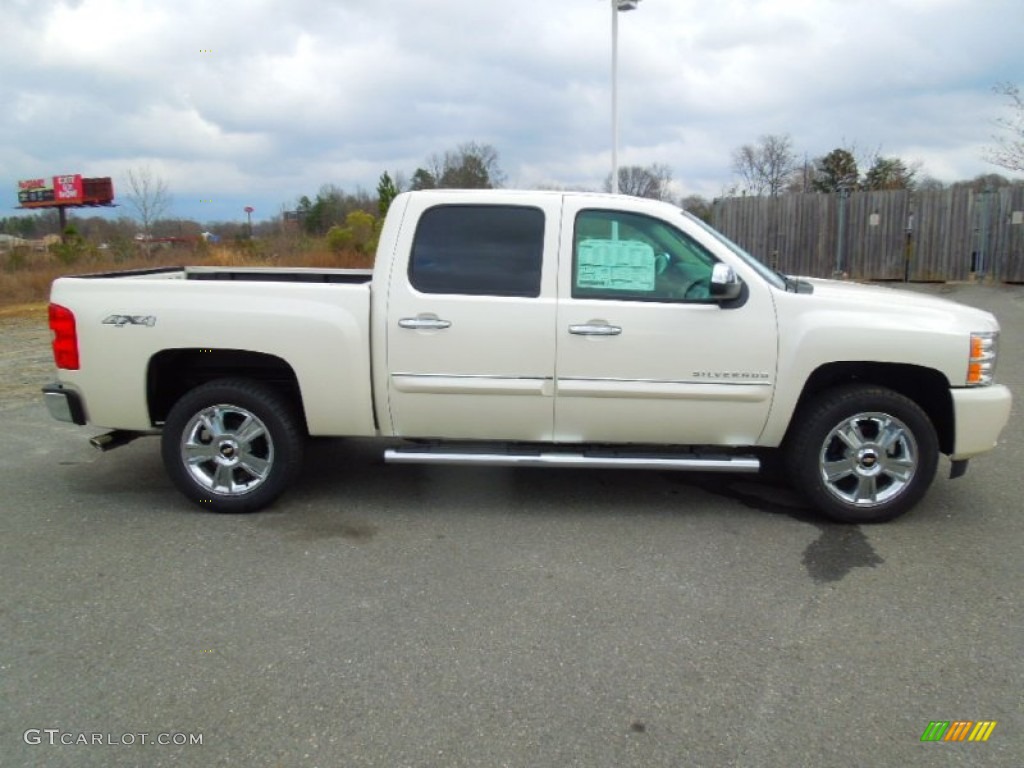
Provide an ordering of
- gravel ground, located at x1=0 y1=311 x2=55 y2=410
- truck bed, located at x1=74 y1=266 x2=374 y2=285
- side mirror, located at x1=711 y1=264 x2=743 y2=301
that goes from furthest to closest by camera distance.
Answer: gravel ground, located at x1=0 y1=311 x2=55 y2=410 → truck bed, located at x1=74 y1=266 x2=374 y2=285 → side mirror, located at x1=711 y1=264 x2=743 y2=301

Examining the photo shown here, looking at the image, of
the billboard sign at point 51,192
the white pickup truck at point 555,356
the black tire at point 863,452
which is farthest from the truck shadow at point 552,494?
the billboard sign at point 51,192

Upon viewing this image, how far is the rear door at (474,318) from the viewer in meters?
4.45

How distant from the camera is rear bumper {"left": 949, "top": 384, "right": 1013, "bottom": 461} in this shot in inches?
173

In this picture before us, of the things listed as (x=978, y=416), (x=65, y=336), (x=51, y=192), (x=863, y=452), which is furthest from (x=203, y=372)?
(x=51, y=192)

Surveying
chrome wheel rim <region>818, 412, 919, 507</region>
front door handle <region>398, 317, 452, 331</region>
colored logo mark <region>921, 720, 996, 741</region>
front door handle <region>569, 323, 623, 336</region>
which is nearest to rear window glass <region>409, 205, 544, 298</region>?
front door handle <region>398, 317, 452, 331</region>

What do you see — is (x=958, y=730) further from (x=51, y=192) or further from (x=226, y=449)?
(x=51, y=192)

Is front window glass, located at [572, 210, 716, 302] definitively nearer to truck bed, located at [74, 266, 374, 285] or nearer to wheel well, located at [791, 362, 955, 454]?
wheel well, located at [791, 362, 955, 454]

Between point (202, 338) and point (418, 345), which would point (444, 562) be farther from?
point (202, 338)

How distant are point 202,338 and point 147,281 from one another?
0.52 m

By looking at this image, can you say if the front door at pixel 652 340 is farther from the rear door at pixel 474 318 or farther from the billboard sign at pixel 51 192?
the billboard sign at pixel 51 192

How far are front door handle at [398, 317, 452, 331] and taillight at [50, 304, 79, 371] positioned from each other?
6.64 ft

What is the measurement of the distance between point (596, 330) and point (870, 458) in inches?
71.7

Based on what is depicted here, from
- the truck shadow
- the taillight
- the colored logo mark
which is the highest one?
the taillight

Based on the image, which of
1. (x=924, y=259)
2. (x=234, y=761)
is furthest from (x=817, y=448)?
(x=924, y=259)
